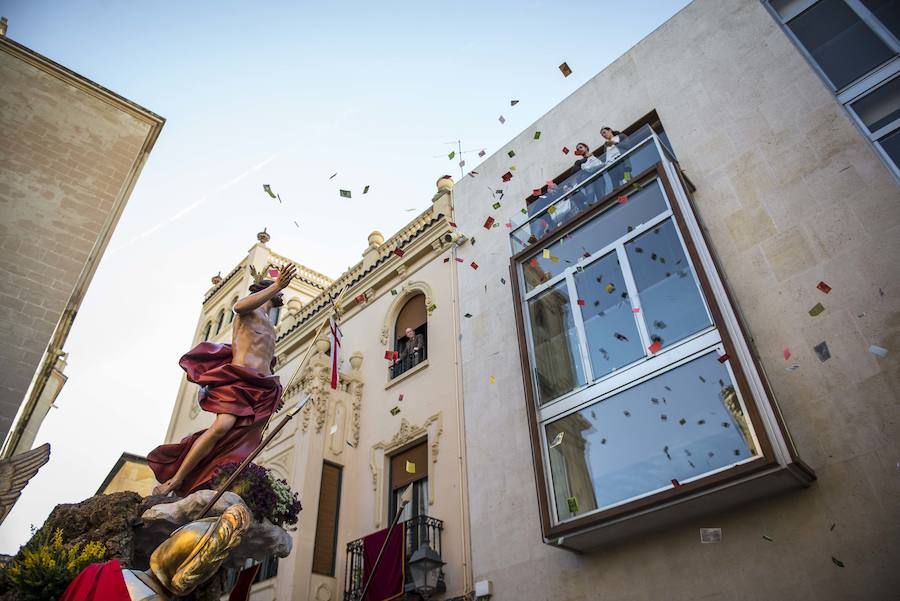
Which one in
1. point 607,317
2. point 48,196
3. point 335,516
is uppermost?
point 48,196

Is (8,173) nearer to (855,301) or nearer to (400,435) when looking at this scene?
(400,435)

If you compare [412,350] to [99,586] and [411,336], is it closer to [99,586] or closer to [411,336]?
[411,336]

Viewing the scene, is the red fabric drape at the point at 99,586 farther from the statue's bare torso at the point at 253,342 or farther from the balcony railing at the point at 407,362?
the balcony railing at the point at 407,362

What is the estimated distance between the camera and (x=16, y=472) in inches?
260

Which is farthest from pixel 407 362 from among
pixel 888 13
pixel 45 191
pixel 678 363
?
pixel 888 13

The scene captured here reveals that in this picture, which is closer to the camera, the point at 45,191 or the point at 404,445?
the point at 404,445

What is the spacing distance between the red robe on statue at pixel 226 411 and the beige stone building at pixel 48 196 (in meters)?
5.15

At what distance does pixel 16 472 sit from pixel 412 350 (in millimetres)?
7064

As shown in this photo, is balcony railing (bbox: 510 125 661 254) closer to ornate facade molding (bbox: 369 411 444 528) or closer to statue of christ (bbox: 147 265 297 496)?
ornate facade molding (bbox: 369 411 444 528)

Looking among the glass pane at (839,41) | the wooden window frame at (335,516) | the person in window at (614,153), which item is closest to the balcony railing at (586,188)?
the person in window at (614,153)

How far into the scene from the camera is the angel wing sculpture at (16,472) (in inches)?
251

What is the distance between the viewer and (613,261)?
8.41 meters

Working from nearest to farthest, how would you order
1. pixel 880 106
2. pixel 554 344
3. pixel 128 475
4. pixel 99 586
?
pixel 99 586
pixel 880 106
pixel 554 344
pixel 128 475

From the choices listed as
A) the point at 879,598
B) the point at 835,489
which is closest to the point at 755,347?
the point at 835,489
